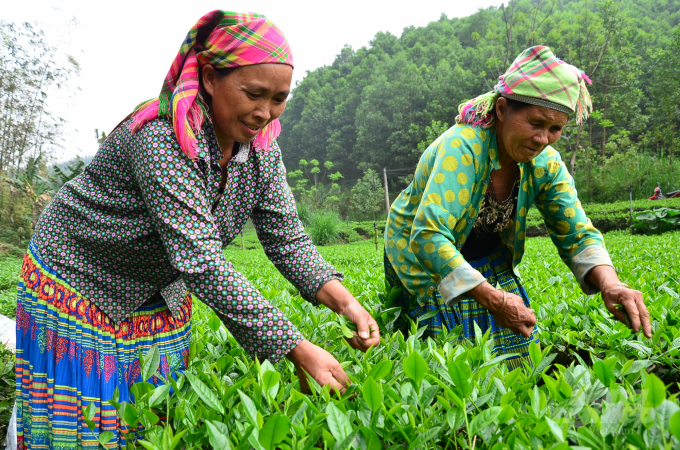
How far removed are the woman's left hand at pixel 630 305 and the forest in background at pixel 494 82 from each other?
16.3 metres

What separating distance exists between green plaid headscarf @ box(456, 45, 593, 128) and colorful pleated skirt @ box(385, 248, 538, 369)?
67 cm

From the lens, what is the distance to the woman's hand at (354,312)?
4.89ft

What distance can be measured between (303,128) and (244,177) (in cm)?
4935

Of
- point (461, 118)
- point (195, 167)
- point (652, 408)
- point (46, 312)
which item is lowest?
point (652, 408)

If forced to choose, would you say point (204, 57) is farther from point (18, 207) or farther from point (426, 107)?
point (426, 107)

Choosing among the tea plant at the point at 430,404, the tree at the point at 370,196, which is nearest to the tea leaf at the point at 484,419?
the tea plant at the point at 430,404

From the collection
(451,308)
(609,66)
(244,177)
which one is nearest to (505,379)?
(451,308)

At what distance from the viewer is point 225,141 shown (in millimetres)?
1493

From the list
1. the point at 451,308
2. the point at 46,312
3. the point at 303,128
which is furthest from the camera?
the point at 303,128

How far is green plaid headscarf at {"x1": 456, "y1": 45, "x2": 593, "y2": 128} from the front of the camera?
1688 mm

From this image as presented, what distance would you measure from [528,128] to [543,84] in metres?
0.16

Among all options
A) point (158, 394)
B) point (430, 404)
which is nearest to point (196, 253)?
point (158, 394)

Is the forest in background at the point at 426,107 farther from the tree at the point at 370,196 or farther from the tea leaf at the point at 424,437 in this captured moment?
the tea leaf at the point at 424,437

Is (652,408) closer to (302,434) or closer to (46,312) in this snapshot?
(302,434)
